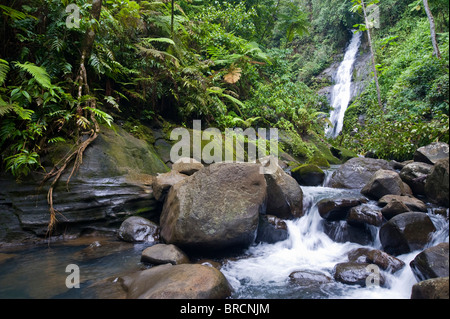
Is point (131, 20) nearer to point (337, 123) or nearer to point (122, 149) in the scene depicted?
point (122, 149)

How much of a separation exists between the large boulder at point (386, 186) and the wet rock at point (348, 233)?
4.27 feet

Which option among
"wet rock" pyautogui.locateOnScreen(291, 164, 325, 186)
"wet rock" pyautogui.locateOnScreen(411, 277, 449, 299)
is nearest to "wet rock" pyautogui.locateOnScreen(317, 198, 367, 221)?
"wet rock" pyautogui.locateOnScreen(291, 164, 325, 186)

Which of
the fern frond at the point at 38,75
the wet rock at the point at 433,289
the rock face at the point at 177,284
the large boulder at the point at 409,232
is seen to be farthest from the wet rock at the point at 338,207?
the fern frond at the point at 38,75

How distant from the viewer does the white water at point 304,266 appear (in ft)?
9.82

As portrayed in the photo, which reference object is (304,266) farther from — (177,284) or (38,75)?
(38,75)

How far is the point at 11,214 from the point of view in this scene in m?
3.98

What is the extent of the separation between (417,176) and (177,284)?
17.5ft

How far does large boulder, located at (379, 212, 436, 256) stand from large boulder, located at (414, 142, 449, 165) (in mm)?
2246

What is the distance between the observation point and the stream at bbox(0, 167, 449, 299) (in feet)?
9.53

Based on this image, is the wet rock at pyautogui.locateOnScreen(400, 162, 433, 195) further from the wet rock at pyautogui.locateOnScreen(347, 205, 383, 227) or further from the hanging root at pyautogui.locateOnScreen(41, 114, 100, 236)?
the hanging root at pyautogui.locateOnScreen(41, 114, 100, 236)

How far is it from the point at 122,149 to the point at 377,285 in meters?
4.75

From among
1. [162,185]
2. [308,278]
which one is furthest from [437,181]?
[162,185]

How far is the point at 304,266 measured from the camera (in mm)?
3773
